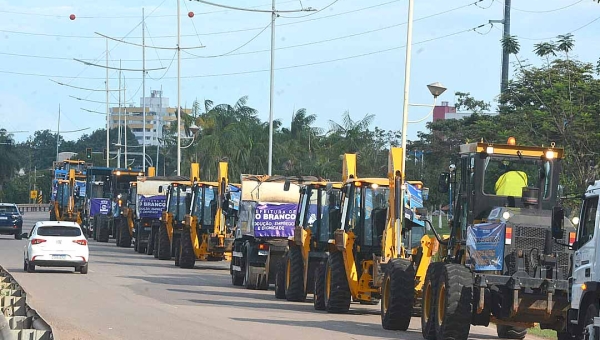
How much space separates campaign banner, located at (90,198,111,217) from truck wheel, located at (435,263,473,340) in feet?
144

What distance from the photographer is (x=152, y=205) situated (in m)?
49.0

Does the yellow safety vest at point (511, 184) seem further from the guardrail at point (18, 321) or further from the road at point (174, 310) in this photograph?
the guardrail at point (18, 321)

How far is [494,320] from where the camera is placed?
17.8 metres

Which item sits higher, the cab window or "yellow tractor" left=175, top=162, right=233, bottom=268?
the cab window

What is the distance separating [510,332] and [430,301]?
251cm

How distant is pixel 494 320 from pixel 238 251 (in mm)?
15487

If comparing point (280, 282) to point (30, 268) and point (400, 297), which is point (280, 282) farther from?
point (30, 268)

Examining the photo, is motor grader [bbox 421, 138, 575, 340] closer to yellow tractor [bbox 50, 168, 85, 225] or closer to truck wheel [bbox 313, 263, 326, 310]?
truck wheel [bbox 313, 263, 326, 310]

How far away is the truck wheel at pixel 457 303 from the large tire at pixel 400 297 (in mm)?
2618

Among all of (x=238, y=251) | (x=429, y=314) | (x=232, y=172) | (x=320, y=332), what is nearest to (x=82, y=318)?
(x=320, y=332)

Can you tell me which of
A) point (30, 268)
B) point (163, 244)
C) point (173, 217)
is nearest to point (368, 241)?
point (30, 268)

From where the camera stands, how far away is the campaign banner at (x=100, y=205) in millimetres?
60625

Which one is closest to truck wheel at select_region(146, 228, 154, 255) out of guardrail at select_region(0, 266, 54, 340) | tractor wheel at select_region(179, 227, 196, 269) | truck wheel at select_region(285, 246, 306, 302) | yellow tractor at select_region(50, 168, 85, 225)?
tractor wheel at select_region(179, 227, 196, 269)

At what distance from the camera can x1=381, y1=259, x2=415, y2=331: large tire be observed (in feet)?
66.3
